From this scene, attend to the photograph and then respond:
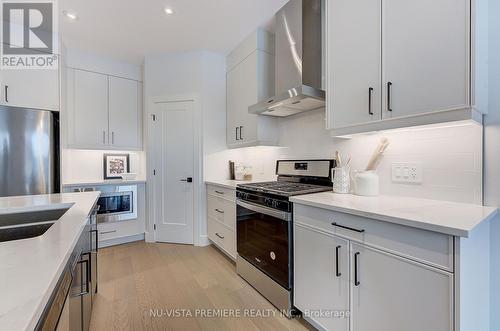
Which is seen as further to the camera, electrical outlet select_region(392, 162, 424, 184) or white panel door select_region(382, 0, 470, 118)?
electrical outlet select_region(392, 162, 424, 184)

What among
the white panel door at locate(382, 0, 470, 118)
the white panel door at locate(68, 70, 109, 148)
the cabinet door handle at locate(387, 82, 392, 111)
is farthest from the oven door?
the white panel door at locate(68, 70, 109, 148)

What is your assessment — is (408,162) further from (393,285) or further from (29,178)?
(29,178)

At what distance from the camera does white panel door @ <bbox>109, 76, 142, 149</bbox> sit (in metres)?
3.41

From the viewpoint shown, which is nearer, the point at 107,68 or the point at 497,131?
the point at 497,131

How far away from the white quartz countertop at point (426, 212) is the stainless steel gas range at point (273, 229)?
0.36 metres

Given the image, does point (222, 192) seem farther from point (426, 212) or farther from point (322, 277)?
point (426, 212)

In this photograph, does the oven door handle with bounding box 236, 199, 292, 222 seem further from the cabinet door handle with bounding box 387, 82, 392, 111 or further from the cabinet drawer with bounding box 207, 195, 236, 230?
the cabinet door handle with bounding box 387, 82, 392, 111

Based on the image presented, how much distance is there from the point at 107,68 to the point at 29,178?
180cm

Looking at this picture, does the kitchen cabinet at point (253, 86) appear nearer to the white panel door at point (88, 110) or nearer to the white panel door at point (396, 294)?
the white panel door at point (396, 294)

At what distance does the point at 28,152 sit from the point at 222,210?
2.17 meters

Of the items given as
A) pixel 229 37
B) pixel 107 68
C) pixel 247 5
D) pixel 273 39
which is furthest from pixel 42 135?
pixel 273 39

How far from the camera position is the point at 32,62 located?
103 inches

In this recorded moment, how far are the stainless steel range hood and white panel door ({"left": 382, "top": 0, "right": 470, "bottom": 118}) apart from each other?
60cm

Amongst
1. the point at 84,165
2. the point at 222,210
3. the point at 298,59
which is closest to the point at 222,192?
the point at 222,210
